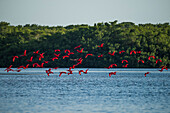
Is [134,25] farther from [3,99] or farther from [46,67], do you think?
[3,99]

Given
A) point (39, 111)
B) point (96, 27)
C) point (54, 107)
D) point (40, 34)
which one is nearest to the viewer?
point (39, 111)

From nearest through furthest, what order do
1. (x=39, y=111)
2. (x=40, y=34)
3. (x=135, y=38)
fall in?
1. (x=39, y=111)
2. (x=135, y=38)
3. (x=40, y=34)

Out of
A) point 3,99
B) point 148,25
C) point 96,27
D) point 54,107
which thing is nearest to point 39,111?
point 54,107

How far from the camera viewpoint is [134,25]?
6201 inches

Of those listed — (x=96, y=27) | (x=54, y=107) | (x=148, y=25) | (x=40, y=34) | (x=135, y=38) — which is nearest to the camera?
(x=54, y=107)

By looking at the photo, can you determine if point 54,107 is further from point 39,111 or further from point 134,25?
point 134,25

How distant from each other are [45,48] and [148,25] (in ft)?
164

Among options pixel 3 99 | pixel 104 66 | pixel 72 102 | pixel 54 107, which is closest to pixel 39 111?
pixel 54 107

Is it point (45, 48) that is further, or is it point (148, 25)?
point (148, 25)

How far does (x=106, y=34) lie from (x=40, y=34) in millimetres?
27584

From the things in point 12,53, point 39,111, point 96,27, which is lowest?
point 39,111

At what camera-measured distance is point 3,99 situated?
44.1m

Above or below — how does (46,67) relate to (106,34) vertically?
below

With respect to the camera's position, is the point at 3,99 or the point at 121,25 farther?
the point at 121,25
